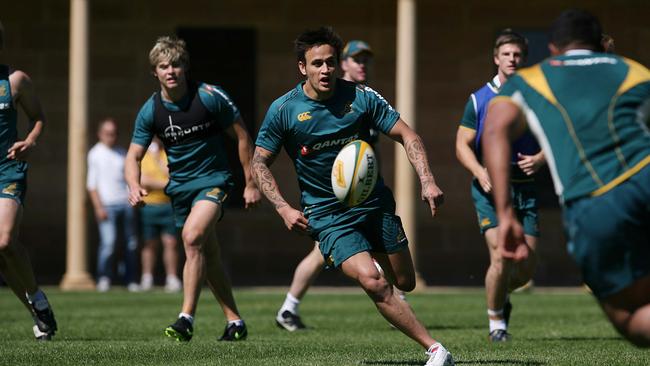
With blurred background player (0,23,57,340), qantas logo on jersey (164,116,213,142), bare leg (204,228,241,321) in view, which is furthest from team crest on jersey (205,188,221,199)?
blurred background player (0,23,57,340)

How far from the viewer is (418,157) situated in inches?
296

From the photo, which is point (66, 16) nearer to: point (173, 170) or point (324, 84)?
point (173, 170)

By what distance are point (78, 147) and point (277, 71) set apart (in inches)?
152

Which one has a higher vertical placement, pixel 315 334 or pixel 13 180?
pixel 13 180

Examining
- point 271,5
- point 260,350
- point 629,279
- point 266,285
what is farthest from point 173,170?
point 271,5

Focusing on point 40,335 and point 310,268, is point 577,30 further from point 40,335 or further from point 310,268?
point 310,268

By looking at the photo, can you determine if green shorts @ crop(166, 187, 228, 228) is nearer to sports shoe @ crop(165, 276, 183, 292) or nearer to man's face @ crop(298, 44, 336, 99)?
man's face @ crop(298, 44, 336, 99)

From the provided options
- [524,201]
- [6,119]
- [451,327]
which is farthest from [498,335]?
[6,119]

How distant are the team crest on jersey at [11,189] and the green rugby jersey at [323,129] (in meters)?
2.31

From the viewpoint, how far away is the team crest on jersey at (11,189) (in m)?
9.25

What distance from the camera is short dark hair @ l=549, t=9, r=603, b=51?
5.73 m

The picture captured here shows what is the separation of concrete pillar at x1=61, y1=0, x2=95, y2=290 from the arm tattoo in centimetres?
947

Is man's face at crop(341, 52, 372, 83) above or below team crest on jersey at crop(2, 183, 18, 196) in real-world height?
above

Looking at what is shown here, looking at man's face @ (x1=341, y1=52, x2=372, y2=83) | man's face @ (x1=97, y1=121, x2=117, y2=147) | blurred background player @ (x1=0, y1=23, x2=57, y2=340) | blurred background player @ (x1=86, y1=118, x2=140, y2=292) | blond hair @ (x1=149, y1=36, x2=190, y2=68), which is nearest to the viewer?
blurred background player @ (x1=0, y1=23, x2=57, y2=340)
